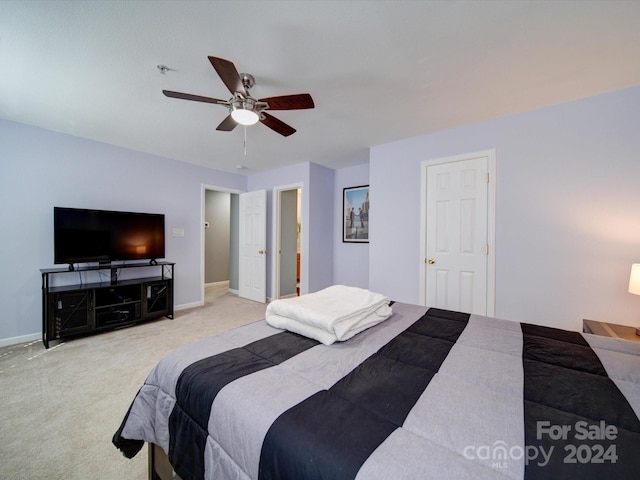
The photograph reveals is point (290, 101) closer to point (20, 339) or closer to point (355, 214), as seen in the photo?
point (355, 214)

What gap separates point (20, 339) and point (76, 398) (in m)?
1.84

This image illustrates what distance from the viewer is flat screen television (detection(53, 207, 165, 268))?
9.89 ft

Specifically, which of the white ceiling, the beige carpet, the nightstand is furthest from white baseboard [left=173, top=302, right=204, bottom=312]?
the nightstand

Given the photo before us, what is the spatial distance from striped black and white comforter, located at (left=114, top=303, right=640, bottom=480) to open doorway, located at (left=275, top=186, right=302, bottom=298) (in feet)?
11.5

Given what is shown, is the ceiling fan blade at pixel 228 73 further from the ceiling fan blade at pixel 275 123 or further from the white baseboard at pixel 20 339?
the white baseboard at pixel 20 339

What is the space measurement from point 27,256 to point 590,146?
237 inches

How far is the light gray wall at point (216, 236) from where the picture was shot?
6.06 meters

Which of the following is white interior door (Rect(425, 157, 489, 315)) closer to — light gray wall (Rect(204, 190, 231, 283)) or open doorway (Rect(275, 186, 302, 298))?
open doorway (Rect(275, 186, 302, 298))

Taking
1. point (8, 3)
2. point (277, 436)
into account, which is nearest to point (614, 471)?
point (277, 436)

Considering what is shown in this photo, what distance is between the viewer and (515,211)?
2596 millimetres

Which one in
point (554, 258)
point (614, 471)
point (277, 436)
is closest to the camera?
point (614, 471)

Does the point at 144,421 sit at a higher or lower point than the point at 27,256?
lower

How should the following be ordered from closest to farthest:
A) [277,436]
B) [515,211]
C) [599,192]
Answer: [277,436] < [599,192] < [515,211]

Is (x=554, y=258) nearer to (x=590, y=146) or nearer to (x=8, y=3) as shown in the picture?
(x=590, y=146)
